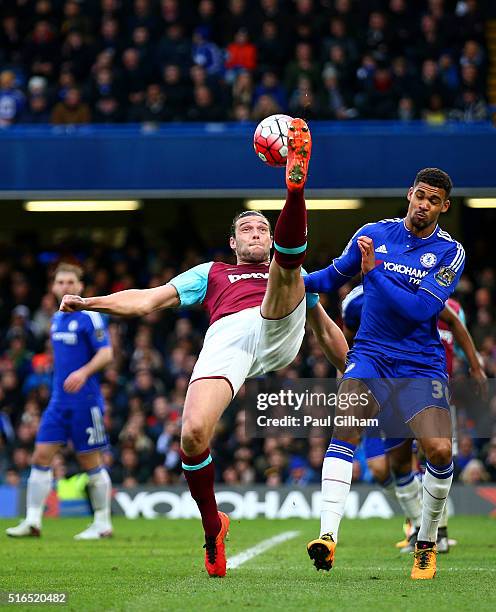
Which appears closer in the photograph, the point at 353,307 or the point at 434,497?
the point at 434,497

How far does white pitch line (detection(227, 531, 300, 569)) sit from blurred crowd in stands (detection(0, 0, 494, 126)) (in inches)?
335

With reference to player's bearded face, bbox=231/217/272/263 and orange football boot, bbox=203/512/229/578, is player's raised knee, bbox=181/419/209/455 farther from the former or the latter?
player's bearded face, bbox=231/217/272/263

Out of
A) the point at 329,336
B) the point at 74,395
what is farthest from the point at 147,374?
the point at 329,336

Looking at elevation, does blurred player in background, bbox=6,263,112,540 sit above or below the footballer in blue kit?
below

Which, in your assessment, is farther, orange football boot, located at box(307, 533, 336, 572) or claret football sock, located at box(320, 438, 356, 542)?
claret football sock, located at box(320, 438, 356, 542)

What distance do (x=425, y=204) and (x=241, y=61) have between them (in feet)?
44.6

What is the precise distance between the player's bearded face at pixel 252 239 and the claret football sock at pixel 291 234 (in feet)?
2.25

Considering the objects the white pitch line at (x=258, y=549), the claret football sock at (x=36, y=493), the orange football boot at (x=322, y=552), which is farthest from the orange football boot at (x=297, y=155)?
the claret football sock at (x=36, y=493)

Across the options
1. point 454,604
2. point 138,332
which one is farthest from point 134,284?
point 454,604

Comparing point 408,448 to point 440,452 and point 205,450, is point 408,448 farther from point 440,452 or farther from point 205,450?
point 205,450

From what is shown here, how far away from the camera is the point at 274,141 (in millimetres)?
7395

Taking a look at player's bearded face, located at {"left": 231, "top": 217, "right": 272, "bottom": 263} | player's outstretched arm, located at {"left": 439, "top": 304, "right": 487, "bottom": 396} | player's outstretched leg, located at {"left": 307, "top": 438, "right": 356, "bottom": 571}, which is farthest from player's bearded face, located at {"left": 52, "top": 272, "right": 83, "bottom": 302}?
player's outstretched leg, located at {"left": 307, "top": 438, "right": 356, "bottom": 571}

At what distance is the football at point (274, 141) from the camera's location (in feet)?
24.3

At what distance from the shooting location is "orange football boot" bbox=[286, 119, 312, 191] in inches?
259
